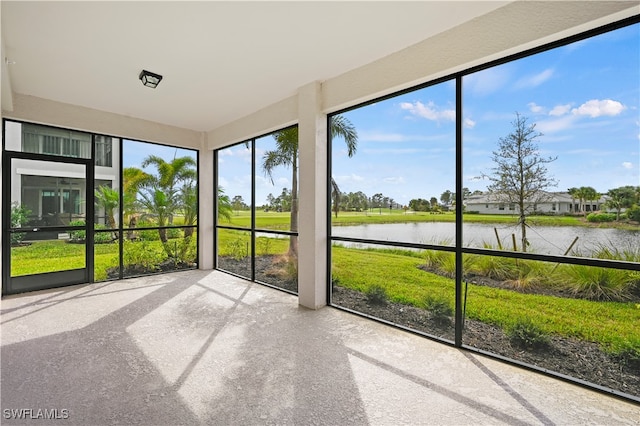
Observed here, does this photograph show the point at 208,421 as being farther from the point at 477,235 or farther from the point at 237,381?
the point at 477,235

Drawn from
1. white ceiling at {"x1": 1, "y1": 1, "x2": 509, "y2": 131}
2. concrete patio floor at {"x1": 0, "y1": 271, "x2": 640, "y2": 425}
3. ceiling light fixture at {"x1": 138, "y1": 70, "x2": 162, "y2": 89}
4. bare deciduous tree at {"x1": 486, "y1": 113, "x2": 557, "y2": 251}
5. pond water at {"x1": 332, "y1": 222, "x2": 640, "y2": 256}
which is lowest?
concrete patio floor at {"x1": 0, "y1": 271, "x2": 640, "y2": 425}

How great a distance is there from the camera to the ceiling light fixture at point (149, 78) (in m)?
3.52

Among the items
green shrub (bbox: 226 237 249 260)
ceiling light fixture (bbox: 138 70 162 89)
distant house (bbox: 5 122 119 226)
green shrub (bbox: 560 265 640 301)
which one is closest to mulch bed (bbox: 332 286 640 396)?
green shrub (bbox: 560 265 640 301)

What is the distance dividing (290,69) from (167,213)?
400 cm

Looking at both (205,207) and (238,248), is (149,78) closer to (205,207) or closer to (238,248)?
(205,207)

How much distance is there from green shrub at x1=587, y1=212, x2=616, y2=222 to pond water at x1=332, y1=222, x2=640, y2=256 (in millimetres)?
69

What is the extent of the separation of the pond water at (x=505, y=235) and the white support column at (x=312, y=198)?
448 mm

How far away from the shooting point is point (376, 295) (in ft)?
13.7

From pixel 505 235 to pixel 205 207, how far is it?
5247mm

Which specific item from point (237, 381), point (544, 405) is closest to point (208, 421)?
point (237, 381)

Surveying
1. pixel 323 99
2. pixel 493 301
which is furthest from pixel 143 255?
pixel 493 301

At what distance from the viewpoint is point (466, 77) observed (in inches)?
113

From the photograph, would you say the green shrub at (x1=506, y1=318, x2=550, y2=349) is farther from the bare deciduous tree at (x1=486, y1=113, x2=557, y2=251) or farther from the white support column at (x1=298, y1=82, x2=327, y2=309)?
the white support column at (x1=298, y1=82, x2=327, y2=309)

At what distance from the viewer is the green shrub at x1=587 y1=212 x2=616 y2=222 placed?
2.29m
